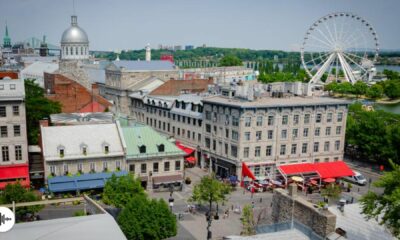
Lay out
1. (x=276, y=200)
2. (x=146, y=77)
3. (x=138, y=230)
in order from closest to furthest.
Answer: (x=276, y=200) < (x=138, y=230) < (x=146, y=77)

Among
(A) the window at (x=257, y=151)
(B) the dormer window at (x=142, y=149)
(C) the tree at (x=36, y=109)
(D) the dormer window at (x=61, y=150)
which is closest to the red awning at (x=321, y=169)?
(A) the window at (x=257, y=151)

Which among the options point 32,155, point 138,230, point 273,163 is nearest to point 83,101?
point 32,155

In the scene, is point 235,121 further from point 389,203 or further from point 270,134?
point 389,203

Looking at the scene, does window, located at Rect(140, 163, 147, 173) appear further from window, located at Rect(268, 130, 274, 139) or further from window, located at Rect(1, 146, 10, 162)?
window, located at Rect(268, 130, 274, 139)

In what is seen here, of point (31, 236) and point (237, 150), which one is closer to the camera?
point (31, 236)

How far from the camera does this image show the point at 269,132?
6266 centimetres

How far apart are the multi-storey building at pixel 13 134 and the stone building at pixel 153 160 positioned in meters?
12.3

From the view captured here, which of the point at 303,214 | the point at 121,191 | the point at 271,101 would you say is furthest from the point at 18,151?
the point at 303,214

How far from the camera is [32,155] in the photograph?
192 feet

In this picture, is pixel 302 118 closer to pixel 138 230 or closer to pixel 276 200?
pixel 138 230

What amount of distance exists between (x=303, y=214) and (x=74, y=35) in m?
131

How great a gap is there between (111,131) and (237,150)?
669 inches

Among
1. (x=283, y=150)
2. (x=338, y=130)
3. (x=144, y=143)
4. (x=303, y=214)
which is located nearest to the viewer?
(x=303, y=214)

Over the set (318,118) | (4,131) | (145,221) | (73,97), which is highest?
(318,118)
